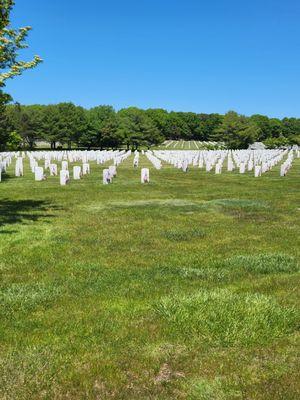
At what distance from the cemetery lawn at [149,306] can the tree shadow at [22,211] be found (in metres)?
0.13

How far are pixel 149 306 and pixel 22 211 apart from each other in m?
9.83

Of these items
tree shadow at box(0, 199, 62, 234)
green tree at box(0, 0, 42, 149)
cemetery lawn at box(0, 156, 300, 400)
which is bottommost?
cemetery lawn at box(0, 156, 300, 400)

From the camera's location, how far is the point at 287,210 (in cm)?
1647

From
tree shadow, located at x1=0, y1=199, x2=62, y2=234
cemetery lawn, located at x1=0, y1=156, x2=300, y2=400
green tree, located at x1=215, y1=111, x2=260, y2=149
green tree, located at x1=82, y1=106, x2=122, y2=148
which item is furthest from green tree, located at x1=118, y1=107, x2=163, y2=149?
cemetery lawn, located at x1=0, y1=156, x2=300, y2=400

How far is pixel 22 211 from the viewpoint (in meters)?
15.8

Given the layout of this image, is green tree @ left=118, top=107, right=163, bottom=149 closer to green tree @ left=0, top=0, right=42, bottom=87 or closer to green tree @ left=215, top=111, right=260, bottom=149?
green tree @ left=215, top=111, right=260, bottom=149

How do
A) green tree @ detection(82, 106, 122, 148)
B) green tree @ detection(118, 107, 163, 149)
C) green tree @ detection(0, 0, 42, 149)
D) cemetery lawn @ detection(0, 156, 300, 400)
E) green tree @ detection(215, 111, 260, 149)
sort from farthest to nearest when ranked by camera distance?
green tree @ detection(215, 111, 260, 149), green tree @ detection(118, 107, 163, 149), green tree @ detection(82, 106, 122, 148), green tree @ detection(0, 0, 42, 149), cemetery lawn @ detection(0, 156, 300, 400)

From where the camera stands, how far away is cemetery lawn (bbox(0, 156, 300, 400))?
5043mm

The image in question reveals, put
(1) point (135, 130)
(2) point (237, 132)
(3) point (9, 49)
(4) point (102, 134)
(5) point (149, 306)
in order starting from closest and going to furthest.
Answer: (5) point (149, 306)
(3) point (9, 49)
(4) point (102, 134)
(2) point (237, 132)
(1) point (135, 130)

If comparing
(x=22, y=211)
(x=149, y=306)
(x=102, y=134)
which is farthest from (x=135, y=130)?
(x=149, y=306)

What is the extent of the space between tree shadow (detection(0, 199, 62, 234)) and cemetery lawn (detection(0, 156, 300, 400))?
0.13m

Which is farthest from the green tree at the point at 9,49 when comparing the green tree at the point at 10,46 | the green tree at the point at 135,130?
the green tree at the point at 135,130

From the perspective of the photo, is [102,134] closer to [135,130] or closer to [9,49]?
[135,130]

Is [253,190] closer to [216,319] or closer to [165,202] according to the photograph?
[165,202]
